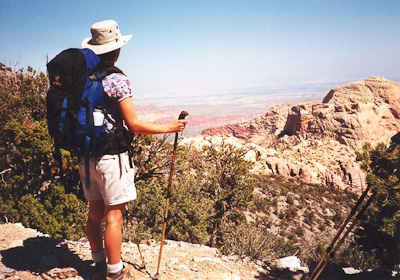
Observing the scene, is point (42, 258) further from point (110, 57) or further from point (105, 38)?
point (105, 38)

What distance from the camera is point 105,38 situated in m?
2.34

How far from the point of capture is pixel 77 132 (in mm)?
2223

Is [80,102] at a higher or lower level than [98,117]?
higher

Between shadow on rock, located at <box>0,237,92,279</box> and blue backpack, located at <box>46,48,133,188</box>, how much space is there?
68.6 inches

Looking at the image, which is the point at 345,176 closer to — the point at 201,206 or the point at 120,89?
the point at 201,206

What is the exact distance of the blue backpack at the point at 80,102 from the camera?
218 cm

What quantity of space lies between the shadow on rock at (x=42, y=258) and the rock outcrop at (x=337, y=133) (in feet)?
121

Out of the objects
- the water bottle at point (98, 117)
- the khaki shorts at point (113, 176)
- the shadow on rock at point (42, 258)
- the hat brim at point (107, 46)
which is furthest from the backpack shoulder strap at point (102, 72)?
the shadow on rock at point (42, 258)

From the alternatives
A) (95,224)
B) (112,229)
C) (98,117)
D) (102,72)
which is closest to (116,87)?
(102,72)

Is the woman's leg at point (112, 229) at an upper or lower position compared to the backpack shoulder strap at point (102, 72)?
lower

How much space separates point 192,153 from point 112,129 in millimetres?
11629

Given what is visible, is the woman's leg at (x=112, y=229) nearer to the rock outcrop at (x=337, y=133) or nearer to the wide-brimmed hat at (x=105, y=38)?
the wide-brimmed hat at (x=105, y=38)

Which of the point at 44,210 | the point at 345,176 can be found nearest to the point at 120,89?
the point at 44,210

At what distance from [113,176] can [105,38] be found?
124 centimetres
